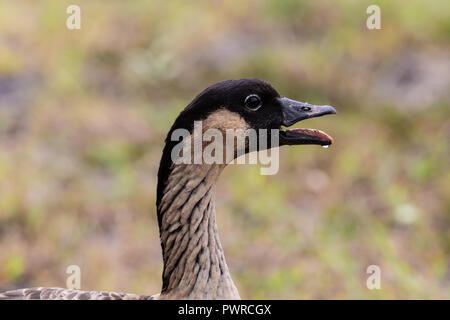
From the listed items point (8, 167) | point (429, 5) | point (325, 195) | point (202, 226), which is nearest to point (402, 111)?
point (325, 195)

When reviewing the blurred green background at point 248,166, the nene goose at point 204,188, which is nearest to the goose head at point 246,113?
the nene goose at point 204,188

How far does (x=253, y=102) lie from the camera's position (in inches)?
134

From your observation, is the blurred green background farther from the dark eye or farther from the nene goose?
the dark eye

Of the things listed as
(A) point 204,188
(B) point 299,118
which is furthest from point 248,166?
(A) point 204,188

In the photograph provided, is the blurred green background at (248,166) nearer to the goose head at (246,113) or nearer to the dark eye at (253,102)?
the goose head at (246,113)

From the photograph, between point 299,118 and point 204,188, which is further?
point 299,118

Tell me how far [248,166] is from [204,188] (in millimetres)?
3074

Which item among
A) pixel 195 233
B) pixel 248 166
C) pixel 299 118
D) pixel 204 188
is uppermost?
pixel 299 118

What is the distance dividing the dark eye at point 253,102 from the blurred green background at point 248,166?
76.8 inches

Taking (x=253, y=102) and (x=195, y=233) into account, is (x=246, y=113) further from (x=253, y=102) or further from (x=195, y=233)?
(x=195, y=233)

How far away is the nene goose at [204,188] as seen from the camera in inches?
130

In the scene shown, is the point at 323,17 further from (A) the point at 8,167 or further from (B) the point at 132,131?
(A) the point at 8,167

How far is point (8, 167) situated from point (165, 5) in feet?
10.7

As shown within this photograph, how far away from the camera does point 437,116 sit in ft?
22.5
